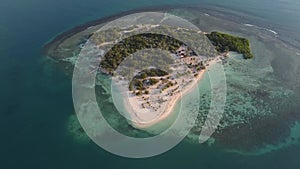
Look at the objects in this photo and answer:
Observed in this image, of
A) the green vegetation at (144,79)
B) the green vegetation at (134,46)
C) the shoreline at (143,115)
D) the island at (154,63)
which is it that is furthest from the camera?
the green vegetation at (134,46)

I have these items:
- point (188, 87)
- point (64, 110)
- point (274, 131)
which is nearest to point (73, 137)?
point (64, 110)

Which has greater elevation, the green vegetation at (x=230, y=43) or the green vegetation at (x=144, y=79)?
the green vegetation at (x=230, y=43)

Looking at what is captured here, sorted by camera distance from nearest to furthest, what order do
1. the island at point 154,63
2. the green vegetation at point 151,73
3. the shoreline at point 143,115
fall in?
the shoreline at point 143,115 < the island at point 154,63 < the green vegetation at point 151,73

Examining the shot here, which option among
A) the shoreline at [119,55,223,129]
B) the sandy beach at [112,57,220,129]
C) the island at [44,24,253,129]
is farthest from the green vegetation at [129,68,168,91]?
the shoreline at [119,55,223,129]

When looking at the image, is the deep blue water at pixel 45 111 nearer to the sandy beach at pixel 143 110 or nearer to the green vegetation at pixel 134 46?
the sandy beach at pixel 143 110

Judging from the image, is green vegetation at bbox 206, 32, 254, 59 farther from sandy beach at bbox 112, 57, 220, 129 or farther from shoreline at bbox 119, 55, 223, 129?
sandy beach at bbox 112, 57, 220, 129

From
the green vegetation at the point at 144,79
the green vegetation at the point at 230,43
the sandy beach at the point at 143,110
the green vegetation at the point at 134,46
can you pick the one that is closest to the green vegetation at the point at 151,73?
the green vegetation at the point at 144,79
